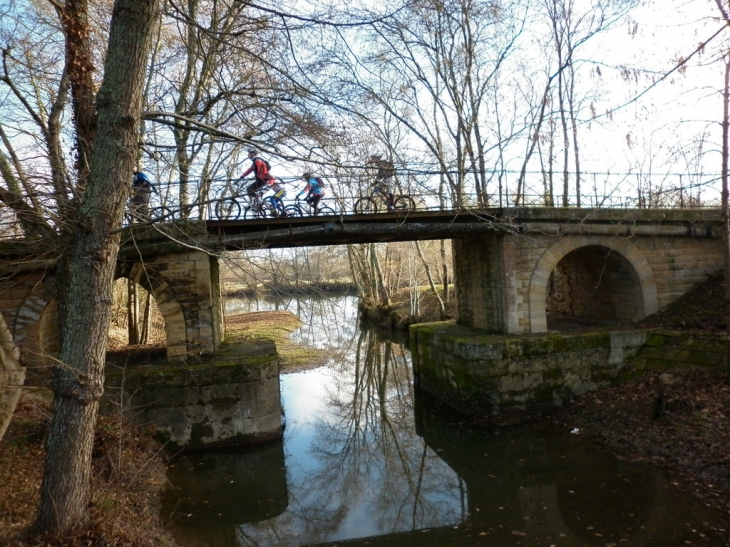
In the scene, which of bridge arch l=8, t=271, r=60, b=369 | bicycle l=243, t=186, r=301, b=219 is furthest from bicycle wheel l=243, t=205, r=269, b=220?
bridge arch l=8, t=271, r=60, b=369

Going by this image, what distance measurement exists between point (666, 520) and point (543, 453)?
97.6 inches

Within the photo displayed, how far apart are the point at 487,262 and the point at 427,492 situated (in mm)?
5855

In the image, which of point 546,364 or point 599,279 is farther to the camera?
point 599,279

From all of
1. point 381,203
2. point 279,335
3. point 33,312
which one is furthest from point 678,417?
point 279,335

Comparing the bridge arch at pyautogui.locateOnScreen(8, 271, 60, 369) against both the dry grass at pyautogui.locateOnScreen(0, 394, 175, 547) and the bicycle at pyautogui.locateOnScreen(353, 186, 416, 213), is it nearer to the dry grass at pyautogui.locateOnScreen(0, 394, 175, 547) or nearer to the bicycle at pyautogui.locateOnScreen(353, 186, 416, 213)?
the dry grass at pyautogui.locateOnScreen(0, 394, 175, 547)

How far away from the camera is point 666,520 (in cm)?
585

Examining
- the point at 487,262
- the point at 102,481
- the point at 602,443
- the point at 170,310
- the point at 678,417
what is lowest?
the point at 602,443

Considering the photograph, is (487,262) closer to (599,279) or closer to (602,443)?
(599,279)

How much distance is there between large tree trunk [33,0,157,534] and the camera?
3.77 meters

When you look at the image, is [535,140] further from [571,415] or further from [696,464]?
[696,464]

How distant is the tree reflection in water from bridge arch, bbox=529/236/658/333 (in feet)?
13.2

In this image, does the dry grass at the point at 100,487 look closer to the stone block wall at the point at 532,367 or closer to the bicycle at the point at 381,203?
the stone block wall at the point at 532,367

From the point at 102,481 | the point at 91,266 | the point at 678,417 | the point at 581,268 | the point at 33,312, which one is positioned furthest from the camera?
the point at 581,268

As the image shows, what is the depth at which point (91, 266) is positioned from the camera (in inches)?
150
